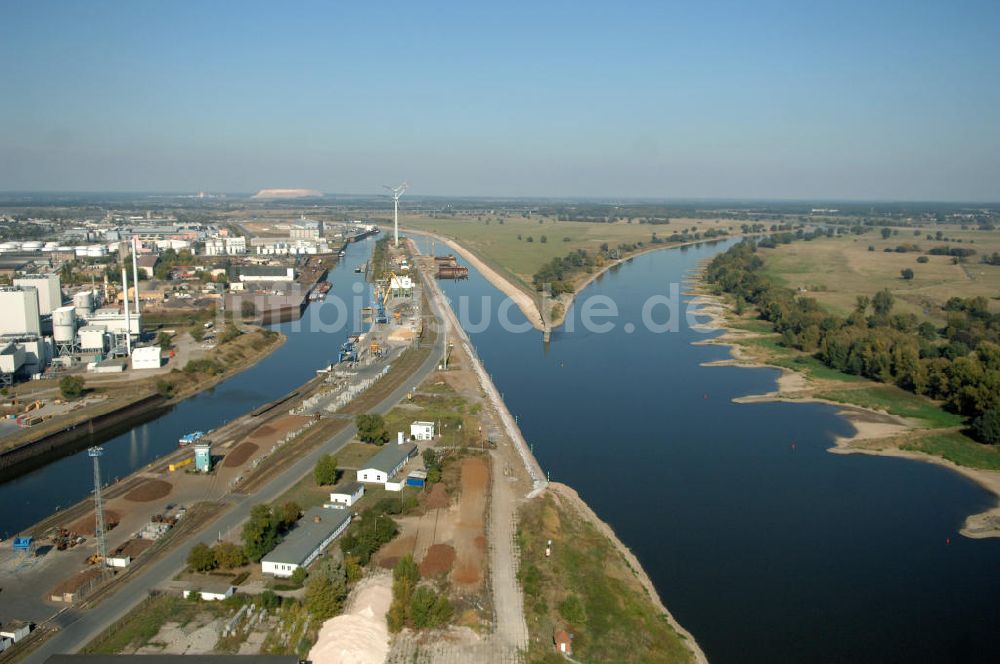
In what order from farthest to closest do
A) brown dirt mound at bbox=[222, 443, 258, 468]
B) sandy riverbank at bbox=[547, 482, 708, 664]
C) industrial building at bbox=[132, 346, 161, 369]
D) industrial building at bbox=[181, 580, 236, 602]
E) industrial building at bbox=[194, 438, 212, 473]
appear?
industrial building at bbox=[132, 346, 161, 369] < brown dirt mound at bbox=[222, 443, 258, 468] < industrial building at bbox=[194, 438, 212, 473] < industrial building at bbox=[181, 580, 236, 602] < sandy riverbank at bbox=[547, 482, 708, 664]

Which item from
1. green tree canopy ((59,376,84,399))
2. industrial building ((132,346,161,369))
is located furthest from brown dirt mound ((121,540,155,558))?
industrial building ((132,346,161,369))

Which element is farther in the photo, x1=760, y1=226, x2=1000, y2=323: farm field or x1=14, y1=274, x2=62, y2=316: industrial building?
x1=760, y1=226, x2=1000, y2=323: farm field

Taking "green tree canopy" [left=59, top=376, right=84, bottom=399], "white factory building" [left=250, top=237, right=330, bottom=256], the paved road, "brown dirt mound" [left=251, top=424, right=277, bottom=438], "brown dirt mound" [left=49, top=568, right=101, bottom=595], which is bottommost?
the paved road

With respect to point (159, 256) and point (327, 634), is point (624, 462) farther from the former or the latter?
point (159, 256)

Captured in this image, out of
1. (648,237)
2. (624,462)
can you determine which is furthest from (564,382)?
(648,237)

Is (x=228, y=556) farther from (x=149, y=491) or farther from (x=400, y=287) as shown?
(x=400, y=287)

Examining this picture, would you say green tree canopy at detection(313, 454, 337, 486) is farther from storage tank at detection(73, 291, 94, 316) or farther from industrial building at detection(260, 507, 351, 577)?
storage tank at detection(73, 291, 94, 316)

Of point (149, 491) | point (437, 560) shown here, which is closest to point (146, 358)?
point (149, 491)
